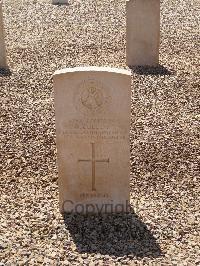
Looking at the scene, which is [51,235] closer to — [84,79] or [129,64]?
[84,79]

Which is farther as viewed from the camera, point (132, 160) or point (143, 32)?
point (143, 32)

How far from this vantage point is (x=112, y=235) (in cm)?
459

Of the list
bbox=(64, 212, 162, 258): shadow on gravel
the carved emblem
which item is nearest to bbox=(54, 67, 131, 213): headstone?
the carved emblem

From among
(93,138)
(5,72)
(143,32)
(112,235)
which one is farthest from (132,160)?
(5,72)

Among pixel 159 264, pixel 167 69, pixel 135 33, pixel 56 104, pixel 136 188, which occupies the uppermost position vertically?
pixel 135 33

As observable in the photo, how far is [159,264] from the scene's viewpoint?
4199 mm

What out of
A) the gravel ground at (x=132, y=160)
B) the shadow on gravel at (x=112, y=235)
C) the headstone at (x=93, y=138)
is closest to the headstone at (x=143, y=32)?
the gravel ground at (x=132, y=160)

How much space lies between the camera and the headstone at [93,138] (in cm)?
454

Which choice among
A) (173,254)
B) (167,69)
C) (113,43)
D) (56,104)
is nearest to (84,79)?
(56,104)

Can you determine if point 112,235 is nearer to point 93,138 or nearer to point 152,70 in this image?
point 93,138

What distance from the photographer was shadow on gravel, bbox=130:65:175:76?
902 cm

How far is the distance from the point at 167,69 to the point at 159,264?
18.3 ft

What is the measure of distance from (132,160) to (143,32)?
394cm

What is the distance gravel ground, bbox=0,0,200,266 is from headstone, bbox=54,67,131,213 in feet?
0.68
